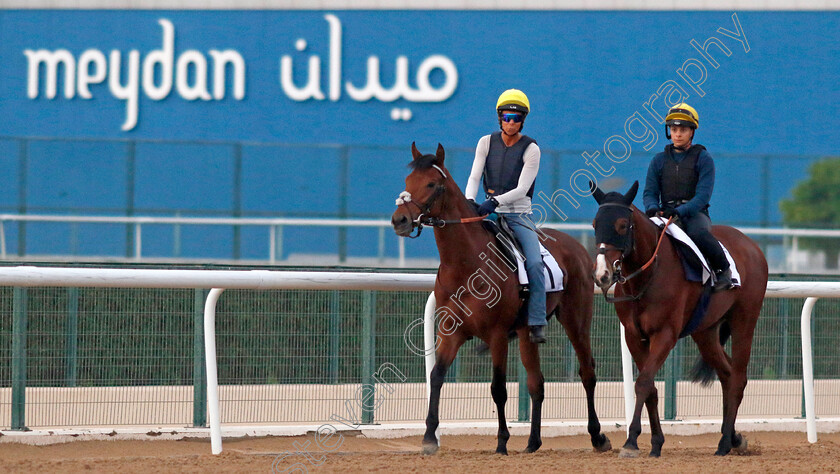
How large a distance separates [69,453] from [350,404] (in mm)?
2235

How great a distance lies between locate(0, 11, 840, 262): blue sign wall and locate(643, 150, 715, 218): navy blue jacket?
1507 cm

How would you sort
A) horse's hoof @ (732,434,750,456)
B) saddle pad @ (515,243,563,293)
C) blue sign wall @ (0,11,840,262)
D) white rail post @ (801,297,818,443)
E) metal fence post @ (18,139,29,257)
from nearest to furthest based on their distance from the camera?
saddle pad @ (515,243,563,293) < horse's hoof @ (732,434,750,456) < white rail post @ (801,297,818,443) < metal fence post @ (18,139,29,257) < blue sign wall @ (0,11,840,262)

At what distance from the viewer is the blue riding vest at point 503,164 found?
7.48 m

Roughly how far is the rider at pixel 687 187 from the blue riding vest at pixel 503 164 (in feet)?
3.22

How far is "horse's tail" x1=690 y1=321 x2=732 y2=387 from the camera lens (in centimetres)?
809

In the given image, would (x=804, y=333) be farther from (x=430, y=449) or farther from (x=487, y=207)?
(x=430, y=449)

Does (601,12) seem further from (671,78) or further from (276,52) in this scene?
(276,52)

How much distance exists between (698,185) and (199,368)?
4085 millimetres

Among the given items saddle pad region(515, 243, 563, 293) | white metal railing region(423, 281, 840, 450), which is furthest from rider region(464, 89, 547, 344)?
white metal railing region(423, 281, 840, 450)

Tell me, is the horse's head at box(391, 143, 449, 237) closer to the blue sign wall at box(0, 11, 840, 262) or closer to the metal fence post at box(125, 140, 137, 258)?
the metal fence post at box(125, 140, 137, 258)

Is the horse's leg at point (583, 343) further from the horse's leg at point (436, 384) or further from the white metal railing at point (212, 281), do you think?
the horse's leg at point (436, 384)

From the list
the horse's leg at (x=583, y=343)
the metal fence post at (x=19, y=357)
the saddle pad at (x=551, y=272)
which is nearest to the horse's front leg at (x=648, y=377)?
the horse's leg at (x=583, y=343)

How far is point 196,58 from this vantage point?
78.4ft

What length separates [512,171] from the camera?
24.5 ft
